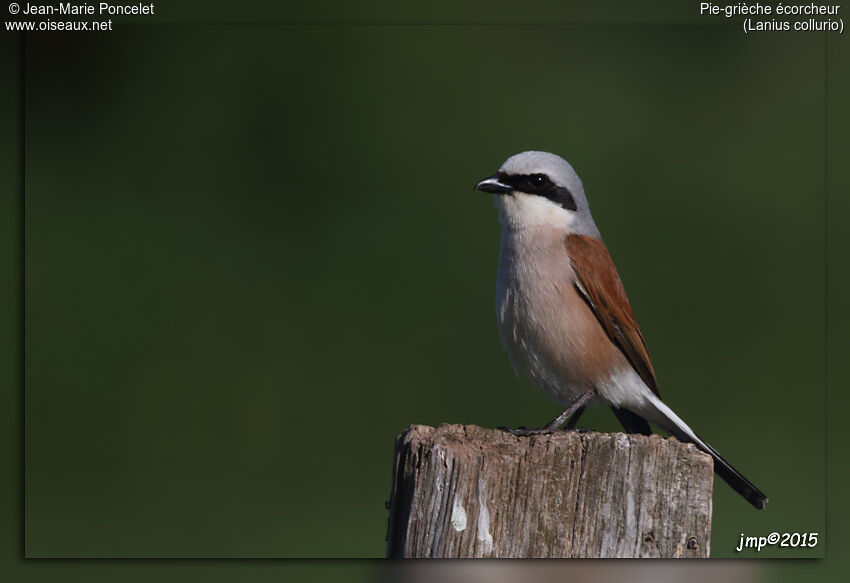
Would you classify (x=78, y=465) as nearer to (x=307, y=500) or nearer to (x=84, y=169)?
(x=307, y=500)

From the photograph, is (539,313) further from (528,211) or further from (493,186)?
(493,186)

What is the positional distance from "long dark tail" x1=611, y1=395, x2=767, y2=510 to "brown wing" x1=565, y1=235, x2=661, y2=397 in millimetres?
140

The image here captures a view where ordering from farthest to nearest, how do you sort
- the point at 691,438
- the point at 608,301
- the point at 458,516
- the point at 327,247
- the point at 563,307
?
the point at 327,247 → the point at 608,301 → the point at 563,307 → the point at 691,438 → the point at 458,516

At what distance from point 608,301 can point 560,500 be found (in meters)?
1.67

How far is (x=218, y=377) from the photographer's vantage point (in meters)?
6.07

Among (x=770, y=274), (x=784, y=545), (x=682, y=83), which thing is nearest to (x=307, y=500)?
(x=784, y=545)

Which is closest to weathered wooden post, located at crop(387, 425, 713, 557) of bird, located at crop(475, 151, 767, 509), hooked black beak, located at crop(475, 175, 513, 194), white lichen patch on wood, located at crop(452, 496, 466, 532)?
white lichen patch on wood, located at crop(452, 496, 466, 532)

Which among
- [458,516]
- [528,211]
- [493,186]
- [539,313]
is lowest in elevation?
[458,516]

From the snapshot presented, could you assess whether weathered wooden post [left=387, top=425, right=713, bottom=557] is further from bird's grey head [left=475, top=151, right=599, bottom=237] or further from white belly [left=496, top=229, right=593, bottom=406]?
bird's grey head [left=475, top=151, right=599, bottom=237]

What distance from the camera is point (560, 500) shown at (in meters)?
3.25

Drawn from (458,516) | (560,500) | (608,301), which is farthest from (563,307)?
(458,516)

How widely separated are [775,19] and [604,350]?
190 centimetres

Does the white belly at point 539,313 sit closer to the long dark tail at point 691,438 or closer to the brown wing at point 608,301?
the brown wing at point 608,301

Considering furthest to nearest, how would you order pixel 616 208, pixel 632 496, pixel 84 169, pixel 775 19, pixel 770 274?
1. pixel 616 208
2. pixel 84 169
3. pixel 770 274
4. pixel 775 19
5. pixel 632 496
